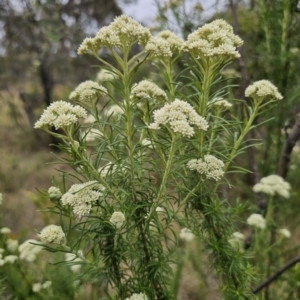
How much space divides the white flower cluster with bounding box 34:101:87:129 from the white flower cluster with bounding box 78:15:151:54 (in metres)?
0.17

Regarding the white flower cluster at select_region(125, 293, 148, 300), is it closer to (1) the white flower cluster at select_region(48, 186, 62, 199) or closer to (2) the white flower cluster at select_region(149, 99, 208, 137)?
(1) the white flower cluster at select_region(48, 186, 62, 199)

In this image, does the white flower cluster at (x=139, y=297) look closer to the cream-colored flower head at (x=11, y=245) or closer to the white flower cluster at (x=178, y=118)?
the white flower cluster at (x=178, y=118)

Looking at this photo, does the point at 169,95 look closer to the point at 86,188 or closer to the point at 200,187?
the point at 200,187

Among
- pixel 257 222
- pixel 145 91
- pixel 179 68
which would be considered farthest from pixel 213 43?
pixel 179 68

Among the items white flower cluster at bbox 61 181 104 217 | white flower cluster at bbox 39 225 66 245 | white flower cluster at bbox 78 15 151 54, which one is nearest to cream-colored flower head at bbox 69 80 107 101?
white flower cluster at bbox 78 15 151 54

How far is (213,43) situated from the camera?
0.89 metres

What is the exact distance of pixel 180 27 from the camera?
2.27m

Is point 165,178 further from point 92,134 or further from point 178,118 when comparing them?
point 92,134

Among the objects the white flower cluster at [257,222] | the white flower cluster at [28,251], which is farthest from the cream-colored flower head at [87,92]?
the white flower cluster at [257,222]

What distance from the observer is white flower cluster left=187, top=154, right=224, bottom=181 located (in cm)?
87

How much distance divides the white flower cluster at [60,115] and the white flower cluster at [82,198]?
0.15m

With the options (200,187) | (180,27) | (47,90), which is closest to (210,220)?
(200,187)

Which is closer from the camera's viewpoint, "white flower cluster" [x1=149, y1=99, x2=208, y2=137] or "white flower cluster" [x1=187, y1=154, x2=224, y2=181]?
"white flower cluster" [x1=149, y1=99, x2=208, y2=137]

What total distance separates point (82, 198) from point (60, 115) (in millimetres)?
191
